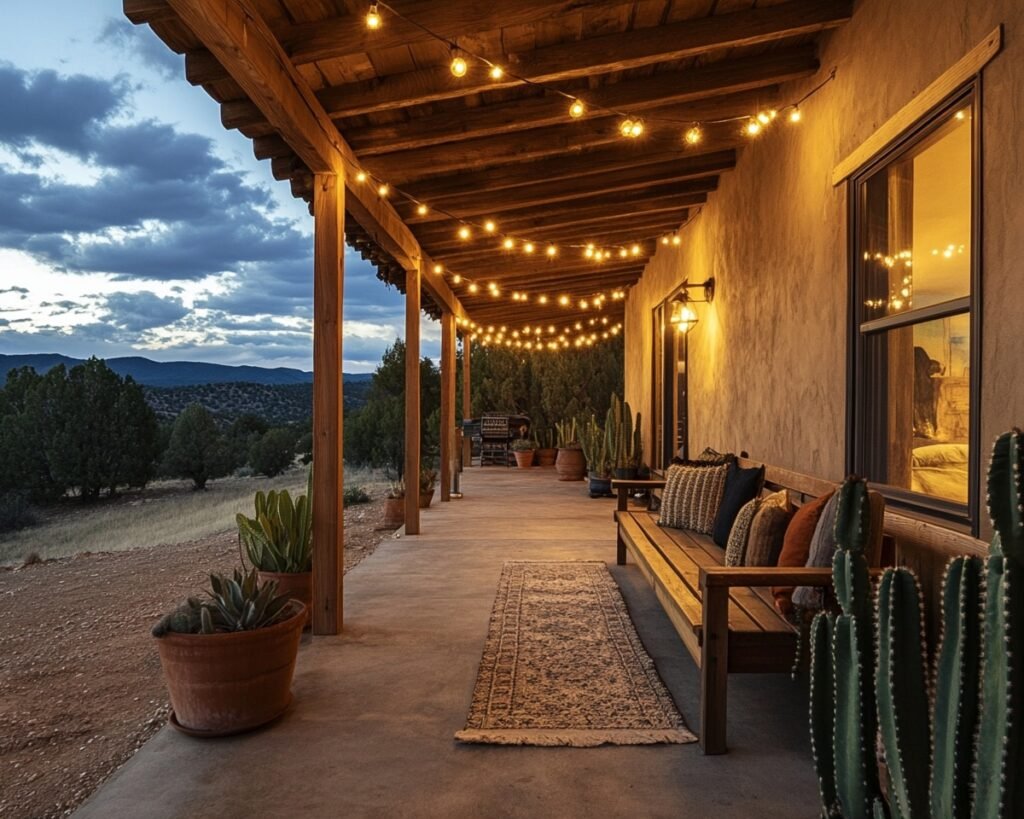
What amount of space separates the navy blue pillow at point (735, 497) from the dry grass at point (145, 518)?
207 inches

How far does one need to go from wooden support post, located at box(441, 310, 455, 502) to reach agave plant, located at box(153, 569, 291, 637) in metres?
5.55

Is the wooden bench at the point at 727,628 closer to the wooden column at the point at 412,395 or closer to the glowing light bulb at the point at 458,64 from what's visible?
the glowing light bulb at the point at 458,64

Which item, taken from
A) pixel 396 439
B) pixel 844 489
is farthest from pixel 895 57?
pixel 396 439

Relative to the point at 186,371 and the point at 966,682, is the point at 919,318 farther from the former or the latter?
the point at 186,371

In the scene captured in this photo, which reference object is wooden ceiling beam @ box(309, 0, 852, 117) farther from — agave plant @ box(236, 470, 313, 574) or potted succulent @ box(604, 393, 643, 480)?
potted succulent @ box(604, 393, 643, 480)

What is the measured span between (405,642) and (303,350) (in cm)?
4039

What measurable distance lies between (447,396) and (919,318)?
251 inches

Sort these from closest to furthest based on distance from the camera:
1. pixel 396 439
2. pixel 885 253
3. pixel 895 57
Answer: pixel 895 57, pixel 885 253, pixel 396 439

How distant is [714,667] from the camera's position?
2.24 m

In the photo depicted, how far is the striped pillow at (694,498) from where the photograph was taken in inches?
158

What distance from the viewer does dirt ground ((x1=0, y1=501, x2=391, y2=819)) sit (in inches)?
91.0

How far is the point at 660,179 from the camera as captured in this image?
5.06 m

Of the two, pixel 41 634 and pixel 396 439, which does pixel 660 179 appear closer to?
pixel 41 634

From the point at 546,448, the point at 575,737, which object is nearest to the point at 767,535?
the point at 575,737
